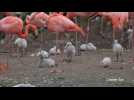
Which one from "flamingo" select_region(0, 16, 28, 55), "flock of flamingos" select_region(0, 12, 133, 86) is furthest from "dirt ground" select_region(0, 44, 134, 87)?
"flamingo" select_region(0, 16, 28, 55)

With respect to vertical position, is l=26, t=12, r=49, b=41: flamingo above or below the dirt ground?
above

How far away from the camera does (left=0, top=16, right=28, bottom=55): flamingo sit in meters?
10.8

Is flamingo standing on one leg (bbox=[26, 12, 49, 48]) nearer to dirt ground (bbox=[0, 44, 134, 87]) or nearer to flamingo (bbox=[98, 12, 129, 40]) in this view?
dirt ground (bbox=[0, 44, 134, 87])

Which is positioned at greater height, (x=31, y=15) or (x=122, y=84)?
(x=31, y=15)

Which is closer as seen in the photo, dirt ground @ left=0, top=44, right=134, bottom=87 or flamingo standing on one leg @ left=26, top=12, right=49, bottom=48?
dirt ground @ left=0, top=44, right=134, bottom=87

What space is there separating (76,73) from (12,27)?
2.80 ft

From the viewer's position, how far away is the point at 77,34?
10.8 m

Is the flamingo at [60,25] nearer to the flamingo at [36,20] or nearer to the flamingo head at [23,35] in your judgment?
the flamingo at [36,20]

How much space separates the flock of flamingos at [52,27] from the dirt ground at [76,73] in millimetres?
74

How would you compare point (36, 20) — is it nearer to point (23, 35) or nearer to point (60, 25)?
point (23, 35)

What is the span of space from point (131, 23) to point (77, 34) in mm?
529
